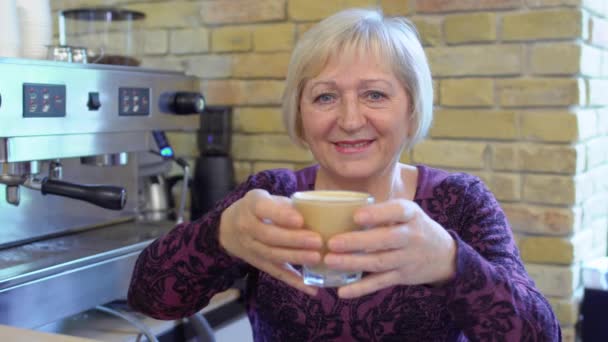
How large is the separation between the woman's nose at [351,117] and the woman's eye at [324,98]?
0.04 m

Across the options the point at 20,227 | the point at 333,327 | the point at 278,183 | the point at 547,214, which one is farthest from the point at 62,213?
the point at 547,214

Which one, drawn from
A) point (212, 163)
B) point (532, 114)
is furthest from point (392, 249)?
point (212, 163)

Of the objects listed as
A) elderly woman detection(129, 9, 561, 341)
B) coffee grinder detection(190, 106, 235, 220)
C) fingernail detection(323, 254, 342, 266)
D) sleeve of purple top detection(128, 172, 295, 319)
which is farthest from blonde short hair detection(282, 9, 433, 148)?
coffee grinder detection(190, 106, 235, 220)

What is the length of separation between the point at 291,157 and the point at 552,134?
76cm

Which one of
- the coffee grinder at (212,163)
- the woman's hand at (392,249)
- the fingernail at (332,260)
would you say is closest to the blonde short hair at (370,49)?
the woman's hand at (392,249)

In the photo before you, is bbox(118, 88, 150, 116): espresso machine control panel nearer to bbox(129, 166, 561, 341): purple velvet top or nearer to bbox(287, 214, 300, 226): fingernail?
bbox(129, 166, 561, 341): purple velvet top

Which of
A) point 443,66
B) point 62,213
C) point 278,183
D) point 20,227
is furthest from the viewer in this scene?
point 443,66

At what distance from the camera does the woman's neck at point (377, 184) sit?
135 cm

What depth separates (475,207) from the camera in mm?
1306

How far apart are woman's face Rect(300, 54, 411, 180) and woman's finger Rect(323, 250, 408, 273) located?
0.39 meters

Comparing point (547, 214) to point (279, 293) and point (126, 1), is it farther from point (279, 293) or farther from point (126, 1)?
point (126, 1)

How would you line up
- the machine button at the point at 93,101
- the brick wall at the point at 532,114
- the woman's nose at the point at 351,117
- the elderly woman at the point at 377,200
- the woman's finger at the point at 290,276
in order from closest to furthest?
the woman's finger at the point at 290,276 → the elderly woman at the point at 377,200 → the woman's nose at the point at 351,117 → the machine button at the point at 93,101 → the brick wall at the point at 532,114

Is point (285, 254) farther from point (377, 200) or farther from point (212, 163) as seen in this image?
point (212, 163)

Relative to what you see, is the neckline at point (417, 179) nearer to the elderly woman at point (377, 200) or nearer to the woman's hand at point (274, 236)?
the elderly woman at point (377, 200)
